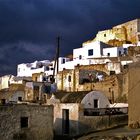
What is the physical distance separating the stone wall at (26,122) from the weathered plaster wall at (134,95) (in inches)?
231

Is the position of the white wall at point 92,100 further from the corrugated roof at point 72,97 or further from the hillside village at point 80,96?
the corrugated roof at point 72,97

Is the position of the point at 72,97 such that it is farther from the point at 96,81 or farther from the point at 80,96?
the point at 96,81

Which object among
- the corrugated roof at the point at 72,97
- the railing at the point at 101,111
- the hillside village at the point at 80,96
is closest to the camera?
the hillside village at the point at 80,96

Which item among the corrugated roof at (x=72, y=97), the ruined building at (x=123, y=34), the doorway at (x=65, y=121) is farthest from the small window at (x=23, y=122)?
the ruined building at (x=123, y=34)

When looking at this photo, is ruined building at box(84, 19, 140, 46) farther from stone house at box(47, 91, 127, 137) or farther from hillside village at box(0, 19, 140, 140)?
stone house at box(47, 91, 127, 137)

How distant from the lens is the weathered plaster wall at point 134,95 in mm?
27875

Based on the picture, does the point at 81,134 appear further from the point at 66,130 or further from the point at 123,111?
the point at 123,111

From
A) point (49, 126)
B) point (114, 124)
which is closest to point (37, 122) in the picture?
point (49, 126)

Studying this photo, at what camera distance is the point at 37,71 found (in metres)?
71.1

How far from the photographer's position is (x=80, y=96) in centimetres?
3459

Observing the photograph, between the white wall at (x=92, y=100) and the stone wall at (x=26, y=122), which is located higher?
the white wall at (x=92, y=100)

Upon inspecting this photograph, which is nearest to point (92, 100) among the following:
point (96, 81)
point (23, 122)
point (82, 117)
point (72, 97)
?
point (72, 97)

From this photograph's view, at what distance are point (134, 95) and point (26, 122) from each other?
807 centimetres

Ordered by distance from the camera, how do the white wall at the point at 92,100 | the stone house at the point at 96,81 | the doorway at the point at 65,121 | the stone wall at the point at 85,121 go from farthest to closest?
1. the stone house at the point at 96,81
2. the white wall at the point at 92,100
3. the doorway at the point at 65,121
4. the stone wall at the point at 85,121
